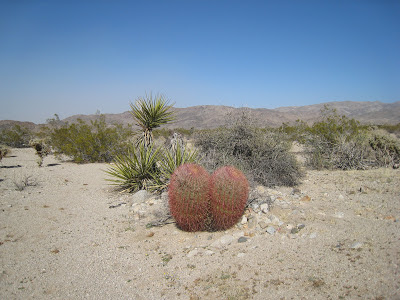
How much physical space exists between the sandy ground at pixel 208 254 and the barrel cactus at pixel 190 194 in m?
0.45

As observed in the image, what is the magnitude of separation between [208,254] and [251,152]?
4.89 meters

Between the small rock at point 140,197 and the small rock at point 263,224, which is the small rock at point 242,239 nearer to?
the small rock at point 263,224

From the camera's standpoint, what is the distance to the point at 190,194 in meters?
4.14

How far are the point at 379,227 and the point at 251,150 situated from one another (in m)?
4.56

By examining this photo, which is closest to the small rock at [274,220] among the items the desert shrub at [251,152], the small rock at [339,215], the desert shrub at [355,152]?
the small rock at [339,215]

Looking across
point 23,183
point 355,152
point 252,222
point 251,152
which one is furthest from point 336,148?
point 23,183

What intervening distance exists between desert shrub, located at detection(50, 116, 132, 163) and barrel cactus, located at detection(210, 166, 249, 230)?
1047 centimetres

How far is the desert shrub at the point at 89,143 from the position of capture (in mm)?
13746

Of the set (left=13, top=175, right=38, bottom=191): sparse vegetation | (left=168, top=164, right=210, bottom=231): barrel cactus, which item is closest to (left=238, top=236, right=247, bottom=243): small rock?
(left=168, top=164, right=210, bottom=231): barrel cactus

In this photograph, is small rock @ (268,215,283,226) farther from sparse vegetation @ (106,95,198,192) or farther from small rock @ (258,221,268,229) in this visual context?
sparse vegetation @ (106,95,198,192)

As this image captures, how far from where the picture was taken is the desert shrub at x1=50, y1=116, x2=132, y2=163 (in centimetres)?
1375

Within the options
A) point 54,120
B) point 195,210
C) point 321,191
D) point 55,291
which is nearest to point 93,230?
point 55,291

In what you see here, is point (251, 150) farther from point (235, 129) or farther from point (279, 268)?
point (279, 268)

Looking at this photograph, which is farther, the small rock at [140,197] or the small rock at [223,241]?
the small rock at [140,197]
